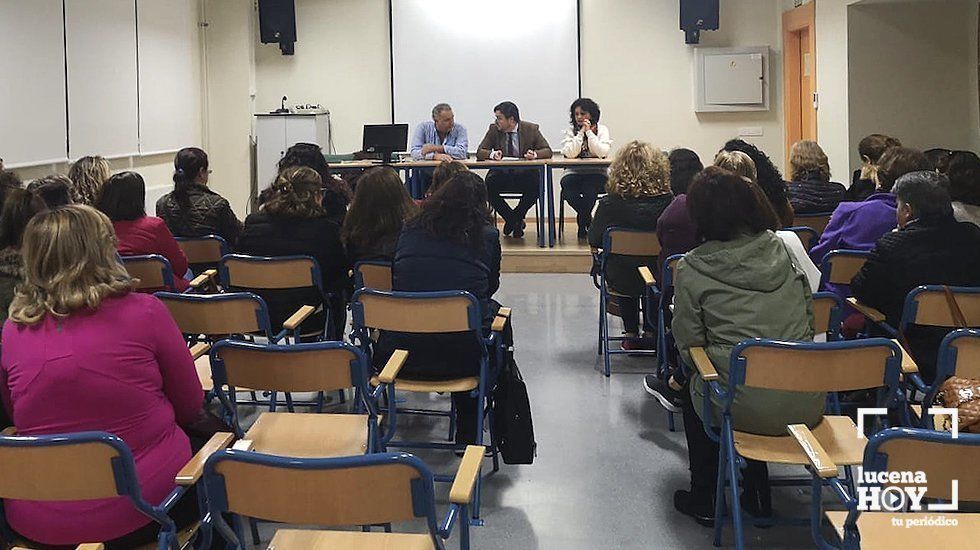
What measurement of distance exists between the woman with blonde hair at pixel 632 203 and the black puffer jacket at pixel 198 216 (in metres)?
2.00

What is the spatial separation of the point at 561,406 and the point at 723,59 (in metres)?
6.65

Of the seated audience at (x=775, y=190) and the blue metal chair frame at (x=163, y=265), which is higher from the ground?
the seated audience at (x=775, y=190)

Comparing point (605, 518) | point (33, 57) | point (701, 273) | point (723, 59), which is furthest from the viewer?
point (723, 59)

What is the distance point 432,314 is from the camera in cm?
→ 341

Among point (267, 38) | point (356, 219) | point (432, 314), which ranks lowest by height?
point (432, 314)

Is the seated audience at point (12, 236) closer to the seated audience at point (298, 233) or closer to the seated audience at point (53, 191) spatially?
the seated audience at point (53, 191)

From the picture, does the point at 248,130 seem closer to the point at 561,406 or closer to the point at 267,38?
the point at 267,38

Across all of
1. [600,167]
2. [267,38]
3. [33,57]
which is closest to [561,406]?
[600,167]

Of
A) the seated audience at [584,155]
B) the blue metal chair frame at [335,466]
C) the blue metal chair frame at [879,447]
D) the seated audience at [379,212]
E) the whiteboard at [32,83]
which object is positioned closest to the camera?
the blue metal chair frame at [335,466]

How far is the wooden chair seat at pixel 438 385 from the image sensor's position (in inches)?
136

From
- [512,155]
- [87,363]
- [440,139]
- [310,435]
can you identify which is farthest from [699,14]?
[87,363]

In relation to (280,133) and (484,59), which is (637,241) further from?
(280,133)

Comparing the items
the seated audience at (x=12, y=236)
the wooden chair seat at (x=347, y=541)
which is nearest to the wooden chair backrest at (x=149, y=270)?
the seated audience at (x=12, y=236)

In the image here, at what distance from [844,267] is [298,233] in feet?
8.05
